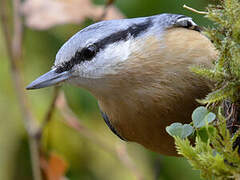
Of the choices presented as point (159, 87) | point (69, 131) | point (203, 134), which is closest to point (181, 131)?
point (203, 134)

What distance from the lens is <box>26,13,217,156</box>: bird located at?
1562 mm

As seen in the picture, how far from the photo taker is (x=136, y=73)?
1586mm

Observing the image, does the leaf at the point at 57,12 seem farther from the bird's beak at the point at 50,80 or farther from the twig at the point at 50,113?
the bird's beak at the point at 50,80

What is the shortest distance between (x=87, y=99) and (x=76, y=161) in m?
0.37

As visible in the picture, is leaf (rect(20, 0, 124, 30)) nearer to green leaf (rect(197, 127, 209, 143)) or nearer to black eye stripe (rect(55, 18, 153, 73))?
black eye stripe (rect(55, 18, 153, 73))

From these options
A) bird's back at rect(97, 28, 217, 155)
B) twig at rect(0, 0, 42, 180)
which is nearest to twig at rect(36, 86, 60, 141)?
twig at rect(0, 0, 42, 180)

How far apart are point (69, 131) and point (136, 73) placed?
119 centimetres

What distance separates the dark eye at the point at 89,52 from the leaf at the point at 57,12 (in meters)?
0.71

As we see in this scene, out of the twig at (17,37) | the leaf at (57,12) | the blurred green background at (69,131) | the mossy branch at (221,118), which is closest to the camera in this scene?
the mossy branch at (221,118)

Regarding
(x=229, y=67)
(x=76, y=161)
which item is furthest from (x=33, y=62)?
(x=229, y=67)

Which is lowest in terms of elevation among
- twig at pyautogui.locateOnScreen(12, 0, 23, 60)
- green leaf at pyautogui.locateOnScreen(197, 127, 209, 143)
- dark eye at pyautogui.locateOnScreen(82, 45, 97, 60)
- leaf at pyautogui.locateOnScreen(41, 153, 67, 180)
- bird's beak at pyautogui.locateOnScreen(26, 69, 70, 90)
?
leaf at pyautogui.locateOnScreen(41, 153, 67, 180)

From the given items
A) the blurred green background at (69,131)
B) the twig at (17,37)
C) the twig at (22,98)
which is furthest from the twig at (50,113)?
the blurred green background at (69,131)

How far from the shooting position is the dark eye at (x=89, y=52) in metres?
1.55

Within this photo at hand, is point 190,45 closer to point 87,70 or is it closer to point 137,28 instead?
point 137,28
